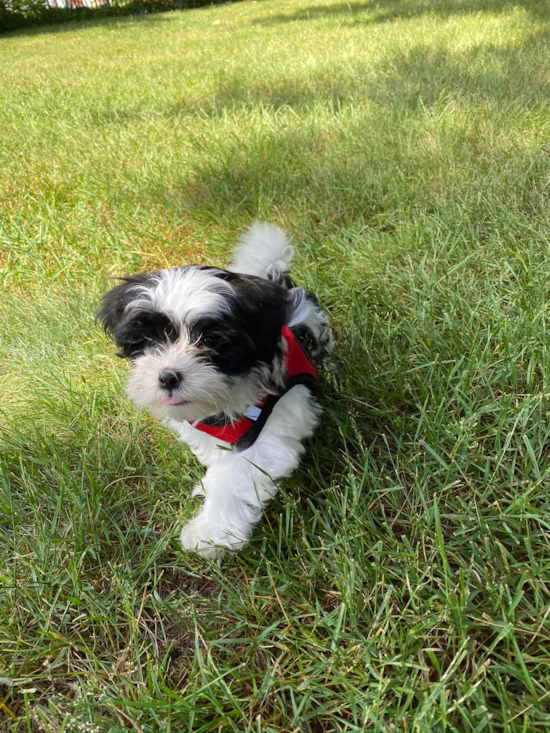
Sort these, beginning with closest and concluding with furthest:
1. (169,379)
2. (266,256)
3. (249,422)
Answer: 1. (169,379)
2. (249,422)
3. (266,256)

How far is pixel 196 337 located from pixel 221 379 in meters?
0.17

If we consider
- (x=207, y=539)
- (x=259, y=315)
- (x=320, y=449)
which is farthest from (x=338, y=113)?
(x=207, y=539)

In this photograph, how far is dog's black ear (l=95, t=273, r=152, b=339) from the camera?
1.80 metres

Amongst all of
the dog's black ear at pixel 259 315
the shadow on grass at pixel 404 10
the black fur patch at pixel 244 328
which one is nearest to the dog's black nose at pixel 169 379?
the black fur patch at pixel 244 328

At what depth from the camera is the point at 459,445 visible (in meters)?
1.70

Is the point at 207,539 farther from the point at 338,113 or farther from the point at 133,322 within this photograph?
the point at 338,113

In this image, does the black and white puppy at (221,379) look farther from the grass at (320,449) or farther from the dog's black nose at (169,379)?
the grass at (320,449)

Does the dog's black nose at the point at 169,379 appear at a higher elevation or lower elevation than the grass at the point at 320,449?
higher

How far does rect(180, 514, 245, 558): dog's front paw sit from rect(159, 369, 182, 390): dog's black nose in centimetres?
48

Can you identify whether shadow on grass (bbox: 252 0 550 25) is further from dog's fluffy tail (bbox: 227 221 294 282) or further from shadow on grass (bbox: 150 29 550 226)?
dog's fluffy tail (bbox: 227 221 294 282)

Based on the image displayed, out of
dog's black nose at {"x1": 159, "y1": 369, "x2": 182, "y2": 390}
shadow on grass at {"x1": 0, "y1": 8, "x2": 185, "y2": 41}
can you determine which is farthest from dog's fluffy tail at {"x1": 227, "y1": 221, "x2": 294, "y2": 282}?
shadow on grass at {"x1": 0, "y1": 8, "x2": 185, "y2": 41}

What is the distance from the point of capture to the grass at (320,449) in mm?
1262

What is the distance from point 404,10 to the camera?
9.84 metres

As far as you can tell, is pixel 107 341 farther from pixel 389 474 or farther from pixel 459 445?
pixel 459 445
